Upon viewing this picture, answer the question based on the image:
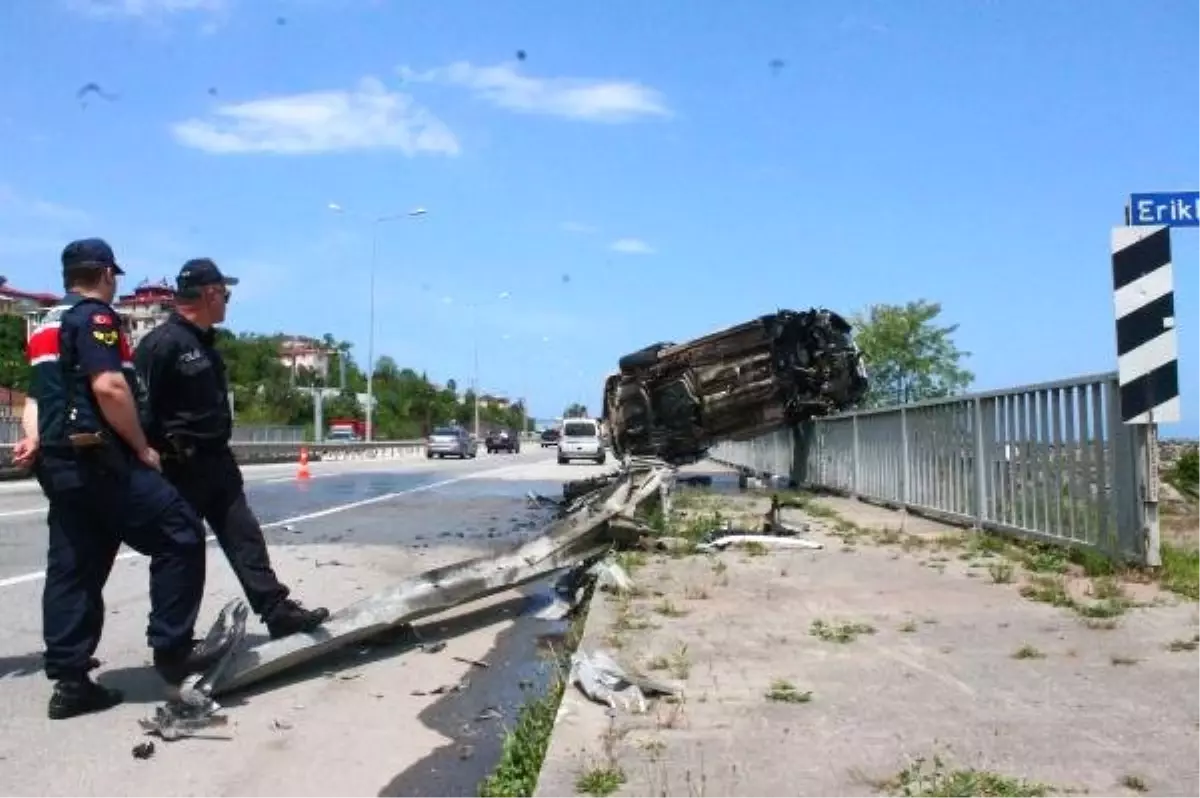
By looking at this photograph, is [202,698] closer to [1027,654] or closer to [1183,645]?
[1027,654]

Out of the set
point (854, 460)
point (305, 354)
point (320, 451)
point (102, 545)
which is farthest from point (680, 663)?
point (305, 354)

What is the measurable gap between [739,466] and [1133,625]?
2714 centimetres

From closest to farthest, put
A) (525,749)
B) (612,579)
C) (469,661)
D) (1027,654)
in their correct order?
1. (525,749)
2. (1027,654)
3. (469,661)
4. (612,579)

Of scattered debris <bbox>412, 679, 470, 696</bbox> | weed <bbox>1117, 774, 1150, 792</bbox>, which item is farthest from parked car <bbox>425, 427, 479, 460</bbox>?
weed <bbox>1117, 774, 1150, 792</bbox>

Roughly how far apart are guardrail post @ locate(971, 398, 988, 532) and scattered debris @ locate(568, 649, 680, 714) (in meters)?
6.47

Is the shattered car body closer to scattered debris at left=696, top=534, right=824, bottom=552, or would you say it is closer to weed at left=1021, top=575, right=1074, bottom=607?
scattered debris at left=696, top=534, right=824, bottom=552

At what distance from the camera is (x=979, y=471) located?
1088 cm

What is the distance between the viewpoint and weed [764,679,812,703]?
15.9ft

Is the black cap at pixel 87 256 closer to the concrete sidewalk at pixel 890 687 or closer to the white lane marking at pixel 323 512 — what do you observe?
the white lane marking at pixel 323 512

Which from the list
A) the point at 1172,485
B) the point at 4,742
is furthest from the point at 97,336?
the point at 1172,485

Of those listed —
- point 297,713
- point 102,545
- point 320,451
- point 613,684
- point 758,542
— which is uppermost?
point 320,451

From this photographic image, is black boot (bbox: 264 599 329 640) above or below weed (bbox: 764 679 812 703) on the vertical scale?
above

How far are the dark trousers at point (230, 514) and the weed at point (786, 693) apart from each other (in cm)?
239

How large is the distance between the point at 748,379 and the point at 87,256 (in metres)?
11.2
